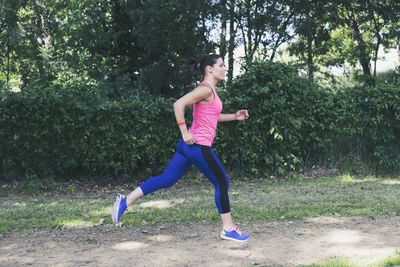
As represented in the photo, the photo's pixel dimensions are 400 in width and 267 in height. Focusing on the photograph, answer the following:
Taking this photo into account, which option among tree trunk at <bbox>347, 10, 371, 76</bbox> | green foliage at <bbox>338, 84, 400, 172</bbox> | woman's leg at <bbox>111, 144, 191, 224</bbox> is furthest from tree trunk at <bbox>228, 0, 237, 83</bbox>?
woman's leg at <bbox>111, 144, 191, 224</bbox>

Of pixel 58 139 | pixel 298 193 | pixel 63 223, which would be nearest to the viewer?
pixel 63 223

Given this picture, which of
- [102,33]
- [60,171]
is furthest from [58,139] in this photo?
[102,33]

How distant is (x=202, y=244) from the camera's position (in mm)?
4551

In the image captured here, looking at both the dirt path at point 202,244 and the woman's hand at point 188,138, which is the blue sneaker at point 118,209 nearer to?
the dirt path at point 202,244

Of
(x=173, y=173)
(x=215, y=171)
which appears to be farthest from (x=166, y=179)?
(x=215, y=171)

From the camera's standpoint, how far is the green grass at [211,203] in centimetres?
573

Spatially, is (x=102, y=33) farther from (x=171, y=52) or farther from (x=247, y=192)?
(x=247, y=192)

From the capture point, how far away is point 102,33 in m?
12.2

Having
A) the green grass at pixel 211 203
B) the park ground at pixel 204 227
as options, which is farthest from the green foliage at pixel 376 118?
the park ground at pixel 204 227

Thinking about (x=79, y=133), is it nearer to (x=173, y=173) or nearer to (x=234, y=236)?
(x=173, y=173)

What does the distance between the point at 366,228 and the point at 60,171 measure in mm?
6421

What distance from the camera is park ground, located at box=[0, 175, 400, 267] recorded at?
4066 millimetres

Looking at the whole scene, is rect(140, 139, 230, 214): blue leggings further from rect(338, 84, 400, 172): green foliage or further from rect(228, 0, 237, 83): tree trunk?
rect(228, 0, 237, 83): tree trunk

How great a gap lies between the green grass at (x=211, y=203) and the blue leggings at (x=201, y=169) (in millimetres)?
1165
